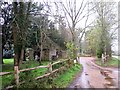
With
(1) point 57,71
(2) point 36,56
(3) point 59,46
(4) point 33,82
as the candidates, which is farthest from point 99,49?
(4) point 33,82

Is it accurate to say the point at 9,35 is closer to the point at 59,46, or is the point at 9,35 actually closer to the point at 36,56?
the point at 36,56

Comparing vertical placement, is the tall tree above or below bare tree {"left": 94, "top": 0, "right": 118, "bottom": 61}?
below

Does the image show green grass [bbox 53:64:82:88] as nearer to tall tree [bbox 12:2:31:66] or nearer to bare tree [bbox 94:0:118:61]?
tall tree [bbox 12:2:31:66]

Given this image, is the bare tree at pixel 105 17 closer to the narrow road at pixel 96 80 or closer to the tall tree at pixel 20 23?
the narrow road at pixel 96 80

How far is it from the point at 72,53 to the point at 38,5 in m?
4.35

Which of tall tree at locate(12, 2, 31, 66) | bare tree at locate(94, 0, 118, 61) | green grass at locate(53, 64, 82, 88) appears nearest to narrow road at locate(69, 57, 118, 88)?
green grass at locate(53, 64, 82, 88)

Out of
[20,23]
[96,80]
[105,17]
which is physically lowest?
[96,80]

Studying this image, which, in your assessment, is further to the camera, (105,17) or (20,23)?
(105,17)

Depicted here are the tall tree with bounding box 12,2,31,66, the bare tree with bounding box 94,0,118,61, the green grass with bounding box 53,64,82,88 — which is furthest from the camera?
the bare tree with bounding box 94,0,118,61

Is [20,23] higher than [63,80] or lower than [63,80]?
higher

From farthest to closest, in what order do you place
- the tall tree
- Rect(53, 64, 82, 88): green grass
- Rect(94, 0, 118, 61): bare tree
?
Rect(94, 0, 118, 61): bare tree → the tall tree → Rect(53, 64, 82, 88): green grass

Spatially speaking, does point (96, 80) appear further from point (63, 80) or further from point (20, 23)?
point (20, 23)

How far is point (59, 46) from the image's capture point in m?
21.9

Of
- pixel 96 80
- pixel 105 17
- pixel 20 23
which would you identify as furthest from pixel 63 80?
pixel 105 17
